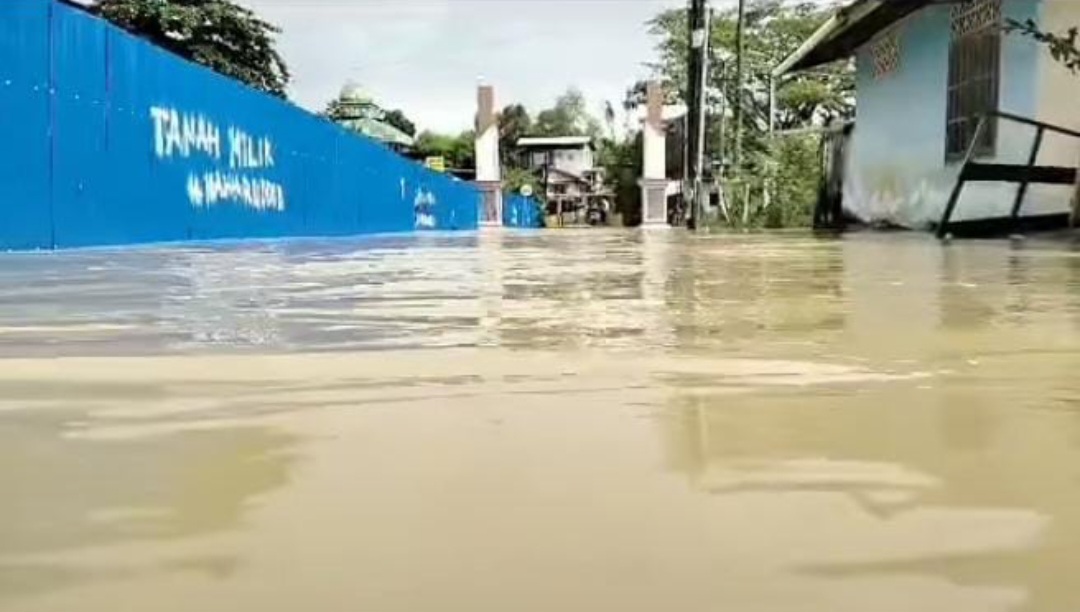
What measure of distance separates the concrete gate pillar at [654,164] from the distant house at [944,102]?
20790 millimetres

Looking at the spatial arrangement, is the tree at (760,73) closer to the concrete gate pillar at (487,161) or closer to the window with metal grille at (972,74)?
the concrete gate pillar at (487,161)

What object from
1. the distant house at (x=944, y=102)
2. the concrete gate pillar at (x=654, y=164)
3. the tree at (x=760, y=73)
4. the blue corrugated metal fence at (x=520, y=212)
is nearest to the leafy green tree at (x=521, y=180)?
the blue corrugated metal fence at (x=520, y=212)

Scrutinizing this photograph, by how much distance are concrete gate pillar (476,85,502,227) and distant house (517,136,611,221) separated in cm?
775

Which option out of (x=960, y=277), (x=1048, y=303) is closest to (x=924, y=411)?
(x=1048, y=303)

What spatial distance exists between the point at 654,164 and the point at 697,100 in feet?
67.8

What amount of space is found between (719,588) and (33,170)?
779cm

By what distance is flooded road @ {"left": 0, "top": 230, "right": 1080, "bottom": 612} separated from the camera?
120cm

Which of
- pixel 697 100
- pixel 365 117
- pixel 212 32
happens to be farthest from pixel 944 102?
pixel 365 117

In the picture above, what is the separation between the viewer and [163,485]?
1567 mm

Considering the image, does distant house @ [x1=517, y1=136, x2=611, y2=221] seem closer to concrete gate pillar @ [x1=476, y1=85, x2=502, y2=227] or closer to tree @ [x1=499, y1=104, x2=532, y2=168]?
tree @ [x1=499, y1=104, x2=532, y2=168]

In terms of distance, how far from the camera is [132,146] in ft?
32.6

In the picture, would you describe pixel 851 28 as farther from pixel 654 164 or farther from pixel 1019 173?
pixel 654 164

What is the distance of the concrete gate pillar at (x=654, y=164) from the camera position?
131ft

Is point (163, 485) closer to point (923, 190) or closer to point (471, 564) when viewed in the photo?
point (471, 564)
